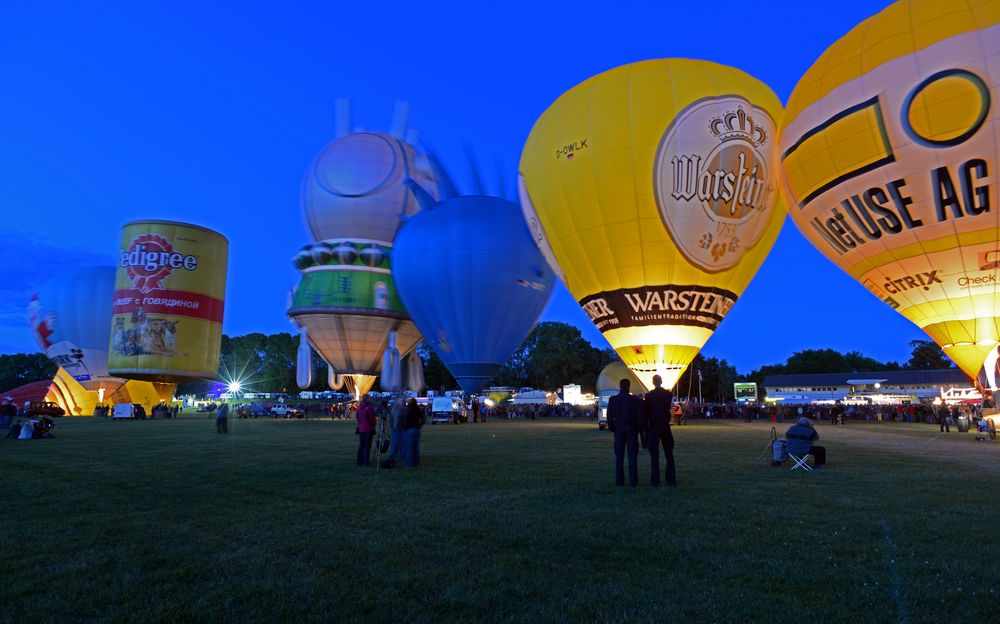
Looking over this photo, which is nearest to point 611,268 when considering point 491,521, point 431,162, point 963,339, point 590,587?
point 963,339

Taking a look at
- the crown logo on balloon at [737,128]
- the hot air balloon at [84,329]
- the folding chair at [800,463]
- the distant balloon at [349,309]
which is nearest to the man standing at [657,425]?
the folding chair at [800,463]

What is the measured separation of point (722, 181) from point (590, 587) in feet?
57.8

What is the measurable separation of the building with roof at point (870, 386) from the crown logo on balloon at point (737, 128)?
50315mm

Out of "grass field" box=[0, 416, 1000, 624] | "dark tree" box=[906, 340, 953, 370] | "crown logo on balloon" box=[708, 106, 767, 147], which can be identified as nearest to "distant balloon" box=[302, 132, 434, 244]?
"crown logo on balloon" box=[708, 106, 767, 147]

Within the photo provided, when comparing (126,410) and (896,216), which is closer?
(896,216)

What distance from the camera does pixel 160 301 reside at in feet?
117

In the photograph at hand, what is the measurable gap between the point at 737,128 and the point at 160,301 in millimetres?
31450

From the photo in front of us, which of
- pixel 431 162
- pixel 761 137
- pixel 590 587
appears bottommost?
pixel 590 587

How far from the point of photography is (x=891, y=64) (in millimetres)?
16406

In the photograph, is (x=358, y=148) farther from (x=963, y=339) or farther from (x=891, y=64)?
(x=963, y=339)

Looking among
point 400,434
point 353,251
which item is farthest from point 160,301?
point 400,434

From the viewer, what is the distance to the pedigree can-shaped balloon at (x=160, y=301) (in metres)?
35.5

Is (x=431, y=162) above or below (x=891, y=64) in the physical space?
above

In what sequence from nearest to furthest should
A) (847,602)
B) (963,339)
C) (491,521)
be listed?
(847,602)
(491,521)
(963,339)
